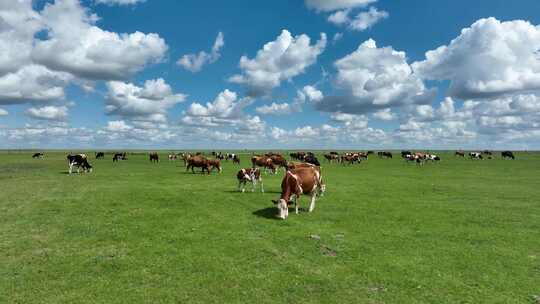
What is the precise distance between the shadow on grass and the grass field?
6.2 inches

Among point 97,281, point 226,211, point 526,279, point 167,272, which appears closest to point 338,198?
point 226,211

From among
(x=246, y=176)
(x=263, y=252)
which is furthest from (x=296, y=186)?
(x=246, y=176)

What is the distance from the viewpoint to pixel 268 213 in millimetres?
18219

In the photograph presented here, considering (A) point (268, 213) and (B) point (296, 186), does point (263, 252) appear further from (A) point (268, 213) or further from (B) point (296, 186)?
(B) point (296, 186)

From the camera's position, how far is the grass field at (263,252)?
8914 millimetres

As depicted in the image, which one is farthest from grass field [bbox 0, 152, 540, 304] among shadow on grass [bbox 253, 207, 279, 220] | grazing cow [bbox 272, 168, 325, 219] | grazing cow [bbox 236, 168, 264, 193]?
grazing cow [bbox 236, 168, 264, 193]

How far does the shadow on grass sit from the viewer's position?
17.2 meters

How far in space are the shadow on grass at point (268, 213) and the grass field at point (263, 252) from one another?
6.2 inches

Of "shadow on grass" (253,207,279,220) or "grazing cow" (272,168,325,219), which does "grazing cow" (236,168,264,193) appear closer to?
"shadow on grass" (253,207,279,220)

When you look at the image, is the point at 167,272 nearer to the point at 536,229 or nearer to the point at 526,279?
the point at 526,279

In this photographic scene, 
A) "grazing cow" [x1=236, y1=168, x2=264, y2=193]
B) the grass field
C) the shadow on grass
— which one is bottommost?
the grass field

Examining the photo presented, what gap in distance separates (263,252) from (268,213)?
20.7ft

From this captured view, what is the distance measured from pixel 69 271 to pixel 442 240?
517 inches

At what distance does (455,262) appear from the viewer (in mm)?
11055
